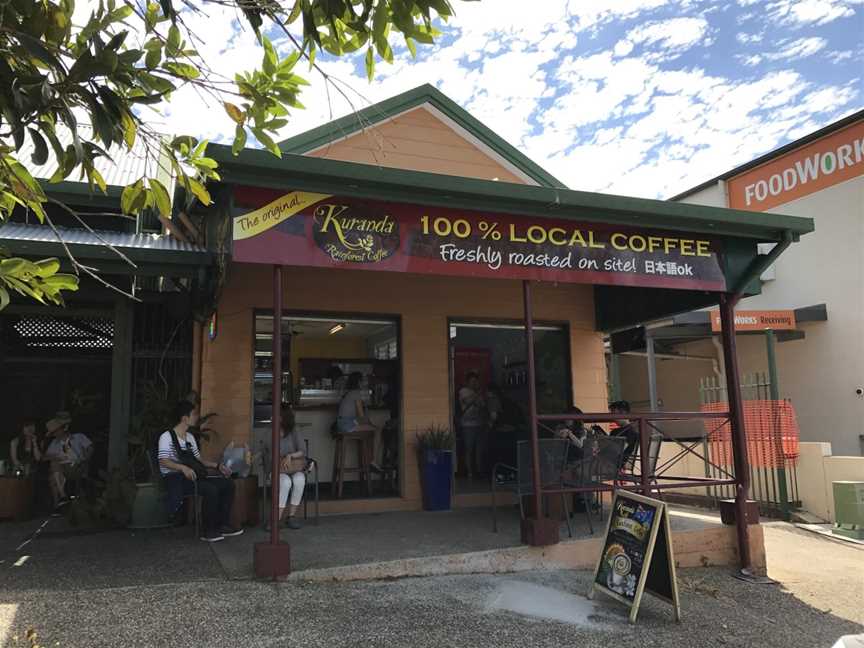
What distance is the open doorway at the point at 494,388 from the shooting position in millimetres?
8836

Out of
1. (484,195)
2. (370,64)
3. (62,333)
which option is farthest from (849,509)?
(62,333)

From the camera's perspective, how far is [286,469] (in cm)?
624

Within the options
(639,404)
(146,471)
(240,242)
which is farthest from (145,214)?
(639,404)

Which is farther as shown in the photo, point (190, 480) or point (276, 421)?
point (190, 480)

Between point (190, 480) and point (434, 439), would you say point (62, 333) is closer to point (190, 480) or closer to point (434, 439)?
point (190, 480)

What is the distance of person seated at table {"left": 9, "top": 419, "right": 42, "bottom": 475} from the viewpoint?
7.16 m

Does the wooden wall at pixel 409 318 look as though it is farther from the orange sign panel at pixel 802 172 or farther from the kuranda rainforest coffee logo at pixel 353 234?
the orange sign panel at pixel 802 172

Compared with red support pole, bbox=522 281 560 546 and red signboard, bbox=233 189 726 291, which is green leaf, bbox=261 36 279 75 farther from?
red support pole, bbox=522 281 560 546

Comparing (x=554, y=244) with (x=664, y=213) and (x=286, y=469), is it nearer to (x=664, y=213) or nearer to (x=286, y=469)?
(x=664, y=213)

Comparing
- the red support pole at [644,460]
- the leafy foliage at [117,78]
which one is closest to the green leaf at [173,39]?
the leafy foliage at [117,78]

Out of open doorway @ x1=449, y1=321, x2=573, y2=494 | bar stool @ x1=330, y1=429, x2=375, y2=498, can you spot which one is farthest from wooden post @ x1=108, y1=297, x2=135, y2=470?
open doorway @ x1=449, y1=321, x2=573, y2=494

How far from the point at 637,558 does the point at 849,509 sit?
5660mm

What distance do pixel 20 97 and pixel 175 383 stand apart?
525 cm

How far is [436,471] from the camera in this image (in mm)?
7535
